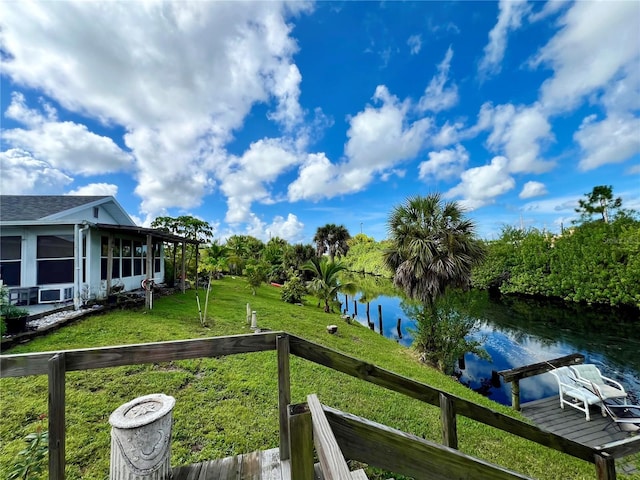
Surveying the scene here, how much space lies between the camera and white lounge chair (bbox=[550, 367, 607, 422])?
5512mm

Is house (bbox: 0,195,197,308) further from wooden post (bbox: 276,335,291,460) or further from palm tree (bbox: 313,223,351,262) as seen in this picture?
palm tree (bbox: 313,223,351,262)

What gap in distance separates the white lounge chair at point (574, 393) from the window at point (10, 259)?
15378mm

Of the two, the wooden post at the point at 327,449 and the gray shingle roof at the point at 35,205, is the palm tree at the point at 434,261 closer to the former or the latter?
the wooden post at the point at 327,449

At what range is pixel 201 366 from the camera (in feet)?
17.9

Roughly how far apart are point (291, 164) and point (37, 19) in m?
16.4

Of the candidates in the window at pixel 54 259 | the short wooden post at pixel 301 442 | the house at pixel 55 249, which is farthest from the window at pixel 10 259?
the short wooden post at pixel 301 442

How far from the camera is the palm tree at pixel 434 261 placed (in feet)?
25.2

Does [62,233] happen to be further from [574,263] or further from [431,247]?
[574,263]

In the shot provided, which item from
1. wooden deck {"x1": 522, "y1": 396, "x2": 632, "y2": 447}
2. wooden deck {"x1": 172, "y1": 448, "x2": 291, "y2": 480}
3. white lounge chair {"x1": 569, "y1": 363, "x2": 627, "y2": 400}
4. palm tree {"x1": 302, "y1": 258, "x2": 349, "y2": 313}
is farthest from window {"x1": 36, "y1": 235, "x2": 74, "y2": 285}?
white lounge chair {"x1": 569, "y1": 363, "x2": 627, "y2": 400}

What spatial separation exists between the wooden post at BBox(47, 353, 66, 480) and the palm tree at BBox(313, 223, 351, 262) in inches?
1078

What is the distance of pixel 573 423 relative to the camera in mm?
5504

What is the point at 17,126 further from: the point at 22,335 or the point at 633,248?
the point at 633,248

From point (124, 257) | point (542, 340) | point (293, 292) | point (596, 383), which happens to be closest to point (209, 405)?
point (596, 383)

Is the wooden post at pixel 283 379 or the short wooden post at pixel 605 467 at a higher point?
the wooden post at pixel 283 379
